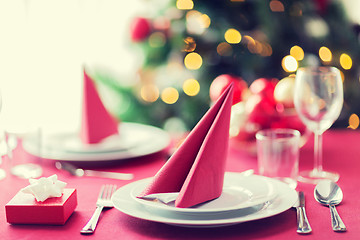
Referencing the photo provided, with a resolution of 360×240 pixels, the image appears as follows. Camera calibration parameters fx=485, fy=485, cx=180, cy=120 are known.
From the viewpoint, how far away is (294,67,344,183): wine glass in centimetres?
112

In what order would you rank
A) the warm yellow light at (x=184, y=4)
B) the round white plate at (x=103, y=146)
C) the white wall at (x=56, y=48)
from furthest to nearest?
1. the white wall at (x=56, y=48)
2. the warm yellow light at (x=184, y=4)
3. the round white plate at (x=103, y=146)

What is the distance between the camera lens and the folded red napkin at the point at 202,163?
2.73ft

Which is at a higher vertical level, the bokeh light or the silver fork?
the bokeh light

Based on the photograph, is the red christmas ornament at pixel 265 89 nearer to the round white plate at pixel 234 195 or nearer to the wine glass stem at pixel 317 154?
the wine glass stem at pixel 317 154

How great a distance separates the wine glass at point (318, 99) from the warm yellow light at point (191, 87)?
1.29 meters

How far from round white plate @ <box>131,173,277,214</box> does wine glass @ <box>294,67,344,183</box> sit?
0.67 feet

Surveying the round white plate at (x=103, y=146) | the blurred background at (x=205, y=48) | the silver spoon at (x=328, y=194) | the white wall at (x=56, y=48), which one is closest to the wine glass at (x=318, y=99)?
the silver spoon at (x=328, y=194)

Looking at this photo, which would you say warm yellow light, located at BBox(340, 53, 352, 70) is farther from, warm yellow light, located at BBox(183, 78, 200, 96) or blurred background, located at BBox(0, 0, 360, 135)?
warm yellow light, located at BBox(183, 78, 200, 96)

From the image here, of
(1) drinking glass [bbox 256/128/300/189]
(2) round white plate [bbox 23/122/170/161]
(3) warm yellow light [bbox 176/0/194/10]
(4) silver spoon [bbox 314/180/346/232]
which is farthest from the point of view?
(3) warm yellow light [bbox 176/0/194/10]

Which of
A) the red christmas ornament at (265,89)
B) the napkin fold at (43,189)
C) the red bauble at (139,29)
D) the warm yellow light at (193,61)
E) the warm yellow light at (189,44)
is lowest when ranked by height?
the napkin fold at (43,189)

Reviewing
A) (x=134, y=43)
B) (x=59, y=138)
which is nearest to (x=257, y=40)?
(x=134, y=43)

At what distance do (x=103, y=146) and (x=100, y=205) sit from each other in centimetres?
41

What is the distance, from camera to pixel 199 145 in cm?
88

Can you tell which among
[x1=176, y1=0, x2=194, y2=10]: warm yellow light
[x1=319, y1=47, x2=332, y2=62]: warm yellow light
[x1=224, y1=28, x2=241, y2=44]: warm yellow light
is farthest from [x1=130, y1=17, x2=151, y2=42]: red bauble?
[x1=319, y1=47, x2=332, y2=62]: warm yellow light
